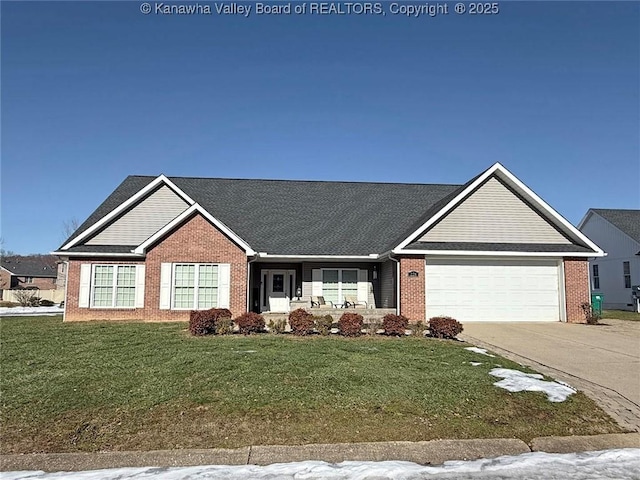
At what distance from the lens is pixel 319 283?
68.5 ft

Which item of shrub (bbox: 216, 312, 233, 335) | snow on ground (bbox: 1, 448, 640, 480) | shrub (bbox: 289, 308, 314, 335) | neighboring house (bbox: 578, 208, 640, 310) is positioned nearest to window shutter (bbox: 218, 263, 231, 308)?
shrub (bbox: 216, 312, 233, 335)

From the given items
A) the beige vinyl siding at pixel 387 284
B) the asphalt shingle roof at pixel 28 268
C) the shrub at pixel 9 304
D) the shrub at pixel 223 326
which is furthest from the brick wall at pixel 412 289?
the asphalt shingle roof at pixel 28 268

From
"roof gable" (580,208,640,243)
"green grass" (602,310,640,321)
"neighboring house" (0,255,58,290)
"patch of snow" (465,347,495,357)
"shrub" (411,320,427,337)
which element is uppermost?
"roof gable" (580,208,640,243)

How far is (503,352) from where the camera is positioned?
439 inches

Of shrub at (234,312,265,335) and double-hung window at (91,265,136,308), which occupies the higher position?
double-hung window at (91,265,136,308)

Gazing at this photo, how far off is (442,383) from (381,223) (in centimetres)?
1505

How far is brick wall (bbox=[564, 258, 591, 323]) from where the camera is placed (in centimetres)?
1784

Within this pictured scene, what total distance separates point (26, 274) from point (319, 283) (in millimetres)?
65731

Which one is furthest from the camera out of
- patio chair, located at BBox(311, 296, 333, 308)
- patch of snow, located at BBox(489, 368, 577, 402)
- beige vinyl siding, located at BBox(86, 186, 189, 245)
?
beige vinyl siding, located at BBox(86, 186, 189, 245)

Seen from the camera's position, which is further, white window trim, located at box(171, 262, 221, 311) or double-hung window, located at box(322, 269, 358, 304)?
double-hung window, located at box(322, 269, 358, 304)

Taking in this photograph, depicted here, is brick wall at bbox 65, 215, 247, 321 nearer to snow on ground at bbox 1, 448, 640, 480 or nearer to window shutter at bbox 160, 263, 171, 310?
window shutter at bbox 160, 263, 171, 310

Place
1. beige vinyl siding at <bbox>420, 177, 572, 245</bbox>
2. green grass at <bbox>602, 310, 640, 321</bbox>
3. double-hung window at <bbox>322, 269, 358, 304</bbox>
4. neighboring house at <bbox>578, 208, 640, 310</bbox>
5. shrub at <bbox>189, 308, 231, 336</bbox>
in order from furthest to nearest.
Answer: neighboring house at <bbox>578, 208, 640, 310</bbox> < green grass at <bbox>602, 310, 640, 321</bbox> < double-hung window at <bbox>322, 269, 358, 304</bbox> < beige vinyl siding at <bbox>420, 177, 572, 245</bbox> < shrub at <bbox>189, 308, 231, 336</bbox>

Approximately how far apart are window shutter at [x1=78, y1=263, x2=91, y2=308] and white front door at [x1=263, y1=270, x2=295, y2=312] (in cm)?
743

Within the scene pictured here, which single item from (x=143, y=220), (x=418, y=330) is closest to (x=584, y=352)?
(x=418, y=330)
